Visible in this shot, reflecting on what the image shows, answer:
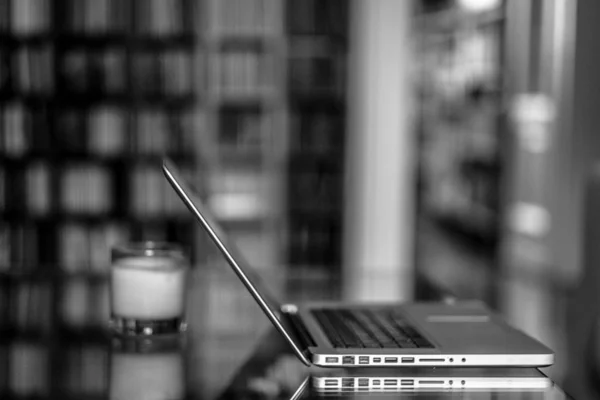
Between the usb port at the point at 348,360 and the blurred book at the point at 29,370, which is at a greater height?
the usb port at the point at 348,360

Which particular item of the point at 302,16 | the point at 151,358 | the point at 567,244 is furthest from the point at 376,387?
the point at 567,244

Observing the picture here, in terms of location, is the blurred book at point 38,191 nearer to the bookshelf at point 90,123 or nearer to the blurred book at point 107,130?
the bookshelf at point 90,123

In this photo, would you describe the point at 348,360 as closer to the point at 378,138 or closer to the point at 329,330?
the point at 329,330

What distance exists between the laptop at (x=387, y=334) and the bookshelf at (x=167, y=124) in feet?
11.7

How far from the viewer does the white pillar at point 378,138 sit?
4.80 meters

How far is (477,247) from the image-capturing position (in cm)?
673

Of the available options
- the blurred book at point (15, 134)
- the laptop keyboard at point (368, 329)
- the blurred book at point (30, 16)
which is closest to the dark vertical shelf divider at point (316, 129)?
the blurred book at point (30, 16)

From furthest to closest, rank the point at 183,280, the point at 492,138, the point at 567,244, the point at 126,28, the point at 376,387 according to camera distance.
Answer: the point at 492,138
the point at 567,244
the point at 126,28
the point at 183,280
the point at 376,387

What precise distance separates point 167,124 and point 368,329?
3.78m

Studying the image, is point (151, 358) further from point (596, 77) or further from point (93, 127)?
point (596, 77)

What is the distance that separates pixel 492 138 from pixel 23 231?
3.17 m

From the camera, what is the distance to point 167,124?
4785mm

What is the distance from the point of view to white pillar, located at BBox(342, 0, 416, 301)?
4.80 meters

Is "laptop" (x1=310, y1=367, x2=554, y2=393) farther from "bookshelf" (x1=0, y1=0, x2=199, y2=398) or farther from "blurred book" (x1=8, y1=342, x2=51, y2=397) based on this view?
"bookshelf" (x1=0, y1=0, x2=199, y2=398)
